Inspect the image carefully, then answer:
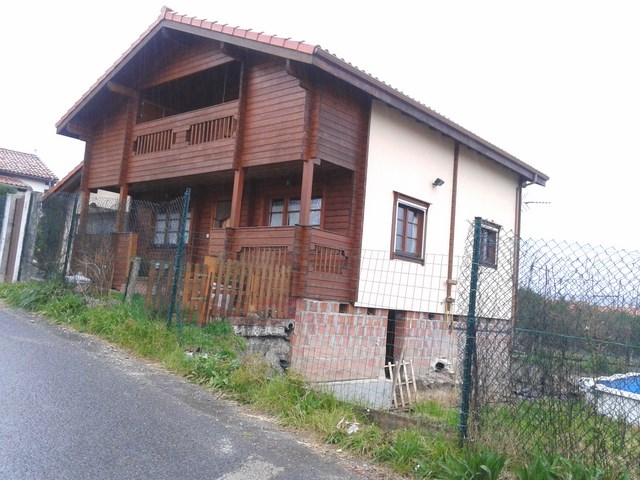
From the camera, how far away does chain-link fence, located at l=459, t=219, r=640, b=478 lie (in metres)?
3.88

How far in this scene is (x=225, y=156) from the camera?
1102cm

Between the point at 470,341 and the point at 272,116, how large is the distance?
22.9 feet

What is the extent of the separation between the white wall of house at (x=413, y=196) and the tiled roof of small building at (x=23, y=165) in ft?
91.7

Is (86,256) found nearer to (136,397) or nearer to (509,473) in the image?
(136,397)

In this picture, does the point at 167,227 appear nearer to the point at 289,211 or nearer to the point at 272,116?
the point at 272,116

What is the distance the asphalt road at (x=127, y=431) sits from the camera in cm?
407

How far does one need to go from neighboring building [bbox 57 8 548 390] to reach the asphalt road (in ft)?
8.76

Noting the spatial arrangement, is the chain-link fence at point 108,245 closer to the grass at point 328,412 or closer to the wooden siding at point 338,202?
the grass at point 328,412

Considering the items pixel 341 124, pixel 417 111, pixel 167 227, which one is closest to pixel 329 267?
pixel 341 124

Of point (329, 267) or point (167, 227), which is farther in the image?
point (167, 227)

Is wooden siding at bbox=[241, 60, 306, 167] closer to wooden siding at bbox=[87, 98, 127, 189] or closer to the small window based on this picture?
the small window

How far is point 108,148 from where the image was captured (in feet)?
47.3

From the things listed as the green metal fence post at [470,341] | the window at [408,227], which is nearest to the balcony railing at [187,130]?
the window at [408,227]

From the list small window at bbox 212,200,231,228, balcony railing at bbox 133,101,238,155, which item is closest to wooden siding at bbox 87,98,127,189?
balcony railing at bbox 133,101,238,155
